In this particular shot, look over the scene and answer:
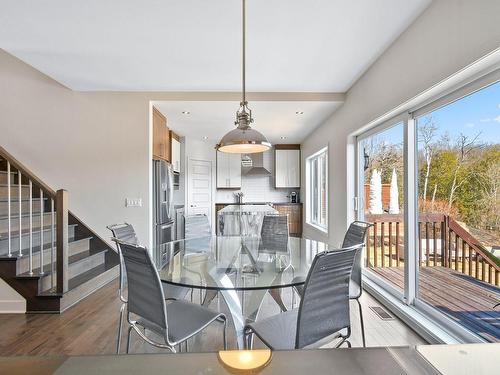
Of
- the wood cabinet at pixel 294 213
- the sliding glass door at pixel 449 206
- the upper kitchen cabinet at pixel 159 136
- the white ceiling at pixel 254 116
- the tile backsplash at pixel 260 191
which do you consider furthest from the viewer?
the tile backsplash at pixel 260 191

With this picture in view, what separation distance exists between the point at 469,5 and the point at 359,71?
151cm

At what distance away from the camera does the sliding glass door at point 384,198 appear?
302 centimetres

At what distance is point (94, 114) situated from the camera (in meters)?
3.93

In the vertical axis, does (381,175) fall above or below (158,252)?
above

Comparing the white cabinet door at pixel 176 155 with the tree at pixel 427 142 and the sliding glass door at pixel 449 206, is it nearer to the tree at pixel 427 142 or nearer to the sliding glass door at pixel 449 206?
the sliding glass door at pixel 449 206

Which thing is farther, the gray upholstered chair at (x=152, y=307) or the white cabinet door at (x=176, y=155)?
the white cabinet door at (x=176, y=155)

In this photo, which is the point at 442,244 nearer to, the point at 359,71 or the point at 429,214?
the point at 429,214

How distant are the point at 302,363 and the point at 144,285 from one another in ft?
3.31

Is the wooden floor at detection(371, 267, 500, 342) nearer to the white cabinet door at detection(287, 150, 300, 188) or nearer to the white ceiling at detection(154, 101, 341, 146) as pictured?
the white ceiling at detection(154, 101, 341, 146)

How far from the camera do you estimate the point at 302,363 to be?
2.42 feet

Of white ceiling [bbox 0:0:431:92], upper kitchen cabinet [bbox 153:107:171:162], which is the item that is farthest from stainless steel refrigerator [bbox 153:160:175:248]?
white ceiling [bbox 0:0:431:92]

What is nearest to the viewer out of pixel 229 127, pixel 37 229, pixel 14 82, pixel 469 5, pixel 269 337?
pixel 269 337

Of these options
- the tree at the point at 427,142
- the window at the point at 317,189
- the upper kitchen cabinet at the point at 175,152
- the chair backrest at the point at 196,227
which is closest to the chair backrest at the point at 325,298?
the tree at the point at 427,142

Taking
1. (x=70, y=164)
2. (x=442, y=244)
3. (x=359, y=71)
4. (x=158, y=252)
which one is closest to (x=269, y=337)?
(x=158, y=252)
